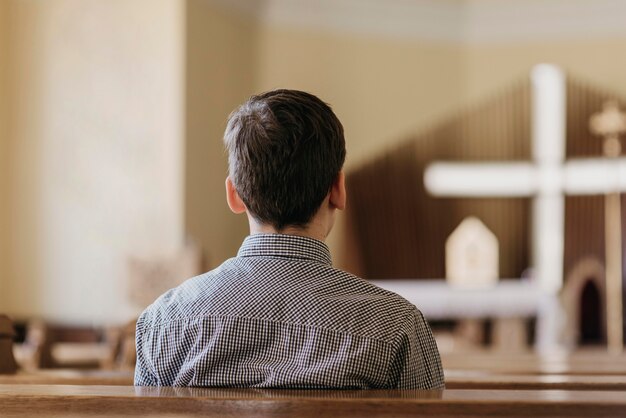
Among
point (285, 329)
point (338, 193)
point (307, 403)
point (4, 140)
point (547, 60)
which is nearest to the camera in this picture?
point (307, 403)

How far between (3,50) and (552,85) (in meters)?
4.76

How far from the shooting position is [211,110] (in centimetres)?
843

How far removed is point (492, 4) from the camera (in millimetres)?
10062

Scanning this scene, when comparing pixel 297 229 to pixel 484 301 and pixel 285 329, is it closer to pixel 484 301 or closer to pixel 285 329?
pixel 285 329

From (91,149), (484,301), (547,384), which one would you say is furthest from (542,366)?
(91,149)

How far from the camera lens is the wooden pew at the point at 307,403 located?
4.22 feet

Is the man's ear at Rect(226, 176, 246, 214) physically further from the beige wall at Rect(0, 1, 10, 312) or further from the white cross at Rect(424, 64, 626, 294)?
the white cross at Rect(424, 64, 626, 294)

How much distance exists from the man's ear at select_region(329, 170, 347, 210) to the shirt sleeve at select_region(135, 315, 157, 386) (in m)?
0.40

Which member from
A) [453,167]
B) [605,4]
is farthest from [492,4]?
[453,167]

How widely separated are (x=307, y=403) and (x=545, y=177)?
8206mm

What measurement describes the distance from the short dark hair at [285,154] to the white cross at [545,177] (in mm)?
7555

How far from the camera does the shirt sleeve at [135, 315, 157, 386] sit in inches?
72.1

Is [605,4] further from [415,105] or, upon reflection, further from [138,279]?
[138,279]

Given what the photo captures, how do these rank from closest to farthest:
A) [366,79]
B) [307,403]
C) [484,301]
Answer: [307,403] → [484,301] → [366,79]
